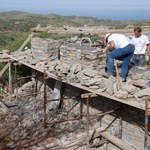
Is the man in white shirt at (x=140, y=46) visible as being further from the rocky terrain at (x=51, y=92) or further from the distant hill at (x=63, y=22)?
the distant hill at (x=63, y=22)

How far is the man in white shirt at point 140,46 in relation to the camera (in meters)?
9.86

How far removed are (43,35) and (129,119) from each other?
15122 millimetres

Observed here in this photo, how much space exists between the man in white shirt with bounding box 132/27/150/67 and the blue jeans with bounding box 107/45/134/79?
3.35 feet

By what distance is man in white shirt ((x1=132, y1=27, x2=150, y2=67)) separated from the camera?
9.86m

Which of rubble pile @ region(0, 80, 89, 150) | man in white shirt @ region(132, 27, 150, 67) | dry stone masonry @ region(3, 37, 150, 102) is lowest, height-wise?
rubble pile @ region(0, 80, 89, 150)

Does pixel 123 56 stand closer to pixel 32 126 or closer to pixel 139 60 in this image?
pixel 139 60

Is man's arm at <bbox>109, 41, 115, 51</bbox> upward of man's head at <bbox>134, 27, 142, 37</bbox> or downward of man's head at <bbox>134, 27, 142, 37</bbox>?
downward

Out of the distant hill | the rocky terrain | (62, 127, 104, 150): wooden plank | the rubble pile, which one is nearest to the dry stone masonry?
the rocky terrain

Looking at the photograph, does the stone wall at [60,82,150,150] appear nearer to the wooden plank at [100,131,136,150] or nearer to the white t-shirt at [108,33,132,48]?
the wooden plank at [100,131,136,150]

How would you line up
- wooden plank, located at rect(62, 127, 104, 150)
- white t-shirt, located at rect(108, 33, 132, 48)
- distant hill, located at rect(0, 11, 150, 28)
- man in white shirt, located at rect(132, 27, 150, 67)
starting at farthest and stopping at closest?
distant hill, located at rect(0, 11, 150, 28) < man in white shirt, located at rect(132, 27, 150, 67) < white t-shirt, located at rect(108, 33, 132, 48) < wooden plank, located at rect(62, 127, 104, 150)

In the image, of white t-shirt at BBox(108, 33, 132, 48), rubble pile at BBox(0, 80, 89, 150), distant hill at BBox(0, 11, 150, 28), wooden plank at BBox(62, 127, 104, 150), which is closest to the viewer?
wooden plank at BBox(62, 127, 104, 150)

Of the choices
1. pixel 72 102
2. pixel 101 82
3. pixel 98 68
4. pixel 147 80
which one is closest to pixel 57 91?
pixel 72 102

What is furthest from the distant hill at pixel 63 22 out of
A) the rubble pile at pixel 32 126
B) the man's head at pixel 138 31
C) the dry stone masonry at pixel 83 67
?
the man's head at pixel 138 31

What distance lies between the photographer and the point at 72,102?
39.4 feet
